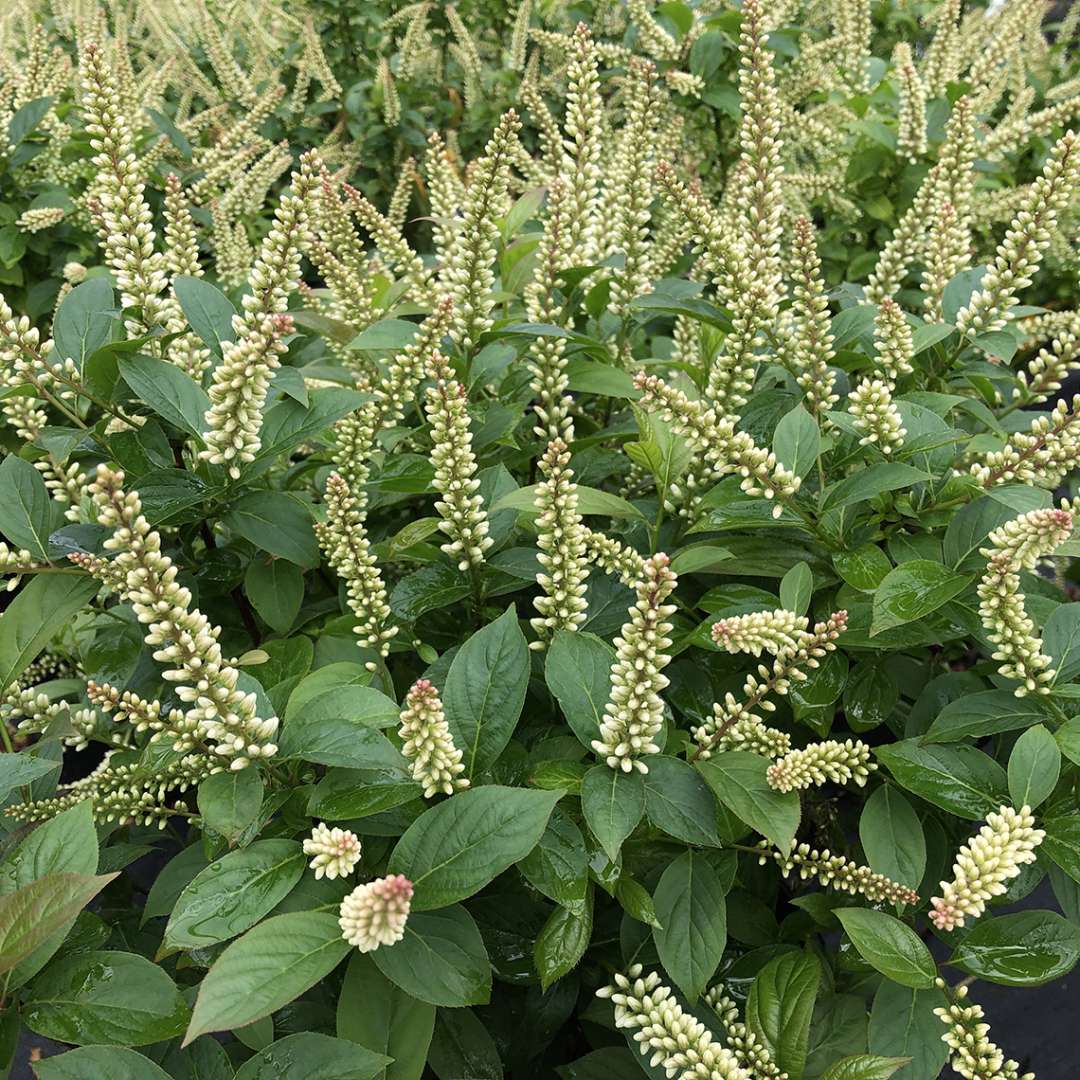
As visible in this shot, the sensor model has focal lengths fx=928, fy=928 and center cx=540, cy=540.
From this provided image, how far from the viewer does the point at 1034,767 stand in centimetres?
141

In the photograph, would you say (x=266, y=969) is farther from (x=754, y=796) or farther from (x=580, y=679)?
(x=754, y=796)

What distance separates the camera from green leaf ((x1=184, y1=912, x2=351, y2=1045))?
108 cm

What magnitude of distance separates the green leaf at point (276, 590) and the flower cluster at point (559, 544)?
54cm

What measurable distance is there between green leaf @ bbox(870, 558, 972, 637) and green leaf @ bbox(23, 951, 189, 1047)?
117 cm

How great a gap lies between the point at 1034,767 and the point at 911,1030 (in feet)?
1.46

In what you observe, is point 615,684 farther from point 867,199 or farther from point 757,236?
point 867,199

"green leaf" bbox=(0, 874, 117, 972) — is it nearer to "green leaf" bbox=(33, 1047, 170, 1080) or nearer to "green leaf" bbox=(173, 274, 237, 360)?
"green leaf" bbox=(33, 1047, 170, 1080)

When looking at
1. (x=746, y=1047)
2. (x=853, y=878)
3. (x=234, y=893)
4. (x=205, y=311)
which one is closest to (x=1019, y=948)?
(x=853, y=878)

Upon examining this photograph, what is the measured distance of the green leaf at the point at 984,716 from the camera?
153cm

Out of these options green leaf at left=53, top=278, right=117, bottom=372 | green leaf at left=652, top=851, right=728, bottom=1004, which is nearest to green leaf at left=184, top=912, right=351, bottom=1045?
green leaf at left=652, top=851, right=728, bottom=1004

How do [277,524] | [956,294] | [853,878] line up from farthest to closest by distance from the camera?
1. [956,294]
2. [277,524]
3. [853,878]

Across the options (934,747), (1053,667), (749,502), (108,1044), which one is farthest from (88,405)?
(1053,667)

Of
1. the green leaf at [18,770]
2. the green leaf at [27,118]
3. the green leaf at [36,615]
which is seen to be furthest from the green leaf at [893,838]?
the green leaf at [27,118]

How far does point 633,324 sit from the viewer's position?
7.70ft
